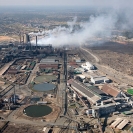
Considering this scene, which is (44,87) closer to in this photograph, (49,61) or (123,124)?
(49,61)

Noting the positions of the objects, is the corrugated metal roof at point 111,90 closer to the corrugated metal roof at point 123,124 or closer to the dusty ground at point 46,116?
the corrugated metal roof at point 123,124

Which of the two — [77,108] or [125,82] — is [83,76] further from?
[77,108]

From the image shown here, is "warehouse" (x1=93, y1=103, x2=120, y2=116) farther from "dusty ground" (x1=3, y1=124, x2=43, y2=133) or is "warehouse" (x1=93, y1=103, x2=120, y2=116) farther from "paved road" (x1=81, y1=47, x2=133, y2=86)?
"paved road" (x1=81, y1=47, x2=133, y2=86)

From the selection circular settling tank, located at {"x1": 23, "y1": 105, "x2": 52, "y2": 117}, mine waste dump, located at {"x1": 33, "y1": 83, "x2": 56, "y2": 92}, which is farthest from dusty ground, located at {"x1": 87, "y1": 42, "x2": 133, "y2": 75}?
circular settling tank, located at {"x1": 23, "y1": 105, "x2": 52, "y2": 117}

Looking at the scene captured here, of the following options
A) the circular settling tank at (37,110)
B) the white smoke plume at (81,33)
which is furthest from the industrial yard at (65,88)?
the white smoke plume at (81,33)

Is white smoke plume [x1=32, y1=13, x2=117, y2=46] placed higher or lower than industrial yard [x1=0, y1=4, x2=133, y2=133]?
higher

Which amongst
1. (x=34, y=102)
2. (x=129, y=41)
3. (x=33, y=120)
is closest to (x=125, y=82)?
(x=34, y=102)
